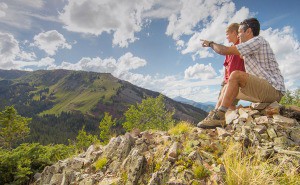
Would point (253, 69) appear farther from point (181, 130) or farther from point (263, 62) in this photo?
point (181, 130)

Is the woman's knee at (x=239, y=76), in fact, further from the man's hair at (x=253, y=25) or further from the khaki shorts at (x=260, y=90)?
the man's hair at (x=253, y=25)

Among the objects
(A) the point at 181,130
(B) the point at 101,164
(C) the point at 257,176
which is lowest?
(B) the point at 101,164

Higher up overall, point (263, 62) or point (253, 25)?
point (253, 25)

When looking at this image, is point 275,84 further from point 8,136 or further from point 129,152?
point 8,136

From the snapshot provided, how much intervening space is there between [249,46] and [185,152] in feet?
12.6

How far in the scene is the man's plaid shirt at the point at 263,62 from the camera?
→ 746 centimetres

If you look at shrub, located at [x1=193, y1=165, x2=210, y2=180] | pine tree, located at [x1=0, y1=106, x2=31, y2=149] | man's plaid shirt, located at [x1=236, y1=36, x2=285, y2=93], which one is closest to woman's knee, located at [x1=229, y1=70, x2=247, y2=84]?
man's plaid shirt, located at [x1=236, y1=36, x2=285, y2=93]

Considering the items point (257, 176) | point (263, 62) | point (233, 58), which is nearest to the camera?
point (257, 176)

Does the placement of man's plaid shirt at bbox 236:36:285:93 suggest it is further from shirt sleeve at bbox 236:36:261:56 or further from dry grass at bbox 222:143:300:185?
dry grass at bbox 222:143:300:185

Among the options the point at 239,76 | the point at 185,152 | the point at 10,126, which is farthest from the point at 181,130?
the point at 10,126

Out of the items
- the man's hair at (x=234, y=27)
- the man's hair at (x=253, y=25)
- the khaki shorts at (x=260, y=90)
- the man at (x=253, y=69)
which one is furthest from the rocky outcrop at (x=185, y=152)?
the man's hair at (x=234, y=27)

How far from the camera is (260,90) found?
7.83m

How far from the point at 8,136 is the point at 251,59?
46.9m

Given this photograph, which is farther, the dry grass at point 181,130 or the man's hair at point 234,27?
the man's hair at point 234,27
